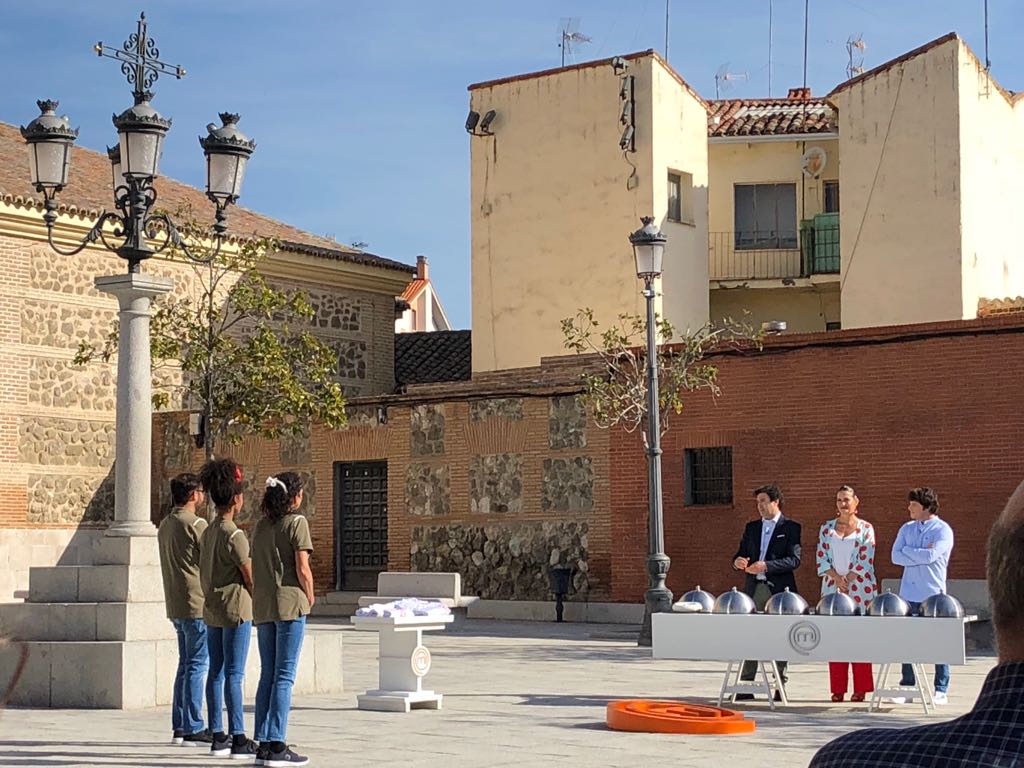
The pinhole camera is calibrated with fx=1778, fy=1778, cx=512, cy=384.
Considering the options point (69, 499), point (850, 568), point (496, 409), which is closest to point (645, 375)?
point (496, 409)

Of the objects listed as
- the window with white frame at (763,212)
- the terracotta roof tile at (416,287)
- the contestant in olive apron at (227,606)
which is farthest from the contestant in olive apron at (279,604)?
the terracotta roof tile at (416,287)

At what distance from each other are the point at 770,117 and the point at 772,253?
9.35 ft

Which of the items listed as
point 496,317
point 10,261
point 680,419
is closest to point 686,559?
point 680,419

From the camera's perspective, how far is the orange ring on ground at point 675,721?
1120 cm

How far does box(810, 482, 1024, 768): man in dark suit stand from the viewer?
6.74ft

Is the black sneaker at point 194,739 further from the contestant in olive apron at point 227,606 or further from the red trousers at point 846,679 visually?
the red trousers at point 846,679

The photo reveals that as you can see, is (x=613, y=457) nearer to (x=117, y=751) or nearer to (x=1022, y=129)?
(x=1022, y=129)

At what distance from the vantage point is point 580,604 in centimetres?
2573

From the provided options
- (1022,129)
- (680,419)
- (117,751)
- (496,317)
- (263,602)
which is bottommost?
(117,751)

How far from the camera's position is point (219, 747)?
1026cm

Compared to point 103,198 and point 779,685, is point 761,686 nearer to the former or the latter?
point 779,685

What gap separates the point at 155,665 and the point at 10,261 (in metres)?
17.4

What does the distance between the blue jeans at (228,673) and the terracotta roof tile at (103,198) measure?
1933cm

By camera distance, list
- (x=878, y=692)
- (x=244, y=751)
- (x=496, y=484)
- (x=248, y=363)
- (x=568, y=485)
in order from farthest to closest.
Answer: (x=496, y=484), (x=568, y=485), (x=248, y=363), (x=878, y=692), (x=244, y=751)
